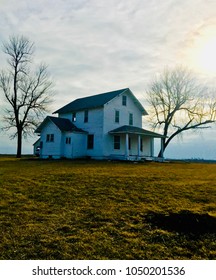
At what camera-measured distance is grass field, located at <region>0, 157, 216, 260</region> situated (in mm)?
5672

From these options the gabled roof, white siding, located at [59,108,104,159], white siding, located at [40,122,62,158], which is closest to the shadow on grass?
white siding, located at [59,108,104,159]

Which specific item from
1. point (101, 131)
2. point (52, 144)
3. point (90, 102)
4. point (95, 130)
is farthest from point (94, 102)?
point (52, 144)

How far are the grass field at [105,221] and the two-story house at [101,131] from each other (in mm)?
17816

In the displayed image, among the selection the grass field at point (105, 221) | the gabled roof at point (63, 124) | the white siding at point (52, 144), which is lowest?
the grass field at point (105, 221)

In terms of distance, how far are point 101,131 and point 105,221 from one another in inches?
890

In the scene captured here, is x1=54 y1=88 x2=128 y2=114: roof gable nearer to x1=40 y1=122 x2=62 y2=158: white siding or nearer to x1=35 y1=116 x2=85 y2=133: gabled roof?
x1=35 y1=116 x2=85 y2=133: gabled roof

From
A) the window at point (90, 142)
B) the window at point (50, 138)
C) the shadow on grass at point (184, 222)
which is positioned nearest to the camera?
the shadow on grass at point (184, 222)

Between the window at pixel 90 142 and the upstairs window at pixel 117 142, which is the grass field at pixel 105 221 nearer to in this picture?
the window at pixel 90 142

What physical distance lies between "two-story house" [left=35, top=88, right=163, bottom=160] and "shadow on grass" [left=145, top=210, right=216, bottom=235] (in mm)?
20979

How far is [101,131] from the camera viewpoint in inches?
1172

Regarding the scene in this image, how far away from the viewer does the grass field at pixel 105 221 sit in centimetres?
567

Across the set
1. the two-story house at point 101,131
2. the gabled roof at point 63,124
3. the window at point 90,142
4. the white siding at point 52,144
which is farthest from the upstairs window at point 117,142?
the white siding at point 52,144

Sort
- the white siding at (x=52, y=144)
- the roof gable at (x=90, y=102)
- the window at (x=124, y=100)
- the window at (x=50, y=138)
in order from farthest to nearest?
the window at (x=50, y=138) < the window at (x=124, y=100) < the white siding at (x=52, y=144) < the roof gable at (x=90, y=102)
